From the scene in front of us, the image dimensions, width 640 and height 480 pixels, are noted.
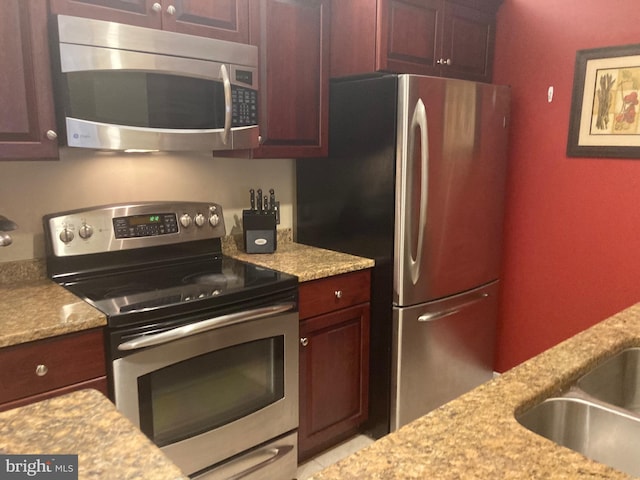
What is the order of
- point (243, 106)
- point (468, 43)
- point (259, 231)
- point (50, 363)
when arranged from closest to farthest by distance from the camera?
point (50, 363) < point (243, 106) < point (259, 231) < point (468, 43)

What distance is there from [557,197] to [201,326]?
1934 millimetres

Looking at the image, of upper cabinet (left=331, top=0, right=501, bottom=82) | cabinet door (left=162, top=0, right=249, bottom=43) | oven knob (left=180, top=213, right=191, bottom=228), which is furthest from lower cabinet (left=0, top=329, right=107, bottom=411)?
upper cabinet (left=331, top=0, right=501, bottom=82)

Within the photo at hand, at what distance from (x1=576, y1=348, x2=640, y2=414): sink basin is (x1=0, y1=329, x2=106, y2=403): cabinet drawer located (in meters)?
1.36

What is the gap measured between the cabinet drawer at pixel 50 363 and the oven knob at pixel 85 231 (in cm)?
55

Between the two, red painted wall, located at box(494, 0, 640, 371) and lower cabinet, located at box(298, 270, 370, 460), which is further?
red painted wall, located at box(494, 0, 640, 371)

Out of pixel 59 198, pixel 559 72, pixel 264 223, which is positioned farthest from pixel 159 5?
pixel 559 72

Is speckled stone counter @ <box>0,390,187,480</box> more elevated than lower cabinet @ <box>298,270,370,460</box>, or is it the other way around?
speckled stone counter @ <box>0,390,187,480</box>

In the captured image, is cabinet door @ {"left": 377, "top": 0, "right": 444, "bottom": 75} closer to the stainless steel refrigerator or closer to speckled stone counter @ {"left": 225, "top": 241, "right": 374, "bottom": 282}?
the stainless steel refrigerator

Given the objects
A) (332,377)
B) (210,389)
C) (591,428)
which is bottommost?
(332,377)

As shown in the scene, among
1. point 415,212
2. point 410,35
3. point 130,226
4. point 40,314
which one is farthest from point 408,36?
point 40,314

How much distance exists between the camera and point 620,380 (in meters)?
1.30

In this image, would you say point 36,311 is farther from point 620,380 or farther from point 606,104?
point 606,104

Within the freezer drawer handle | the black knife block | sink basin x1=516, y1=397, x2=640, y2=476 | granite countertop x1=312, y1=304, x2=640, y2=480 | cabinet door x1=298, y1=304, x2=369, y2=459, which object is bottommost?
cabinet door x1=298, y1=304, x2=369, y2=459

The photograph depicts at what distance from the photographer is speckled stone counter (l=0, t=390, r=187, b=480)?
78 centimetres
